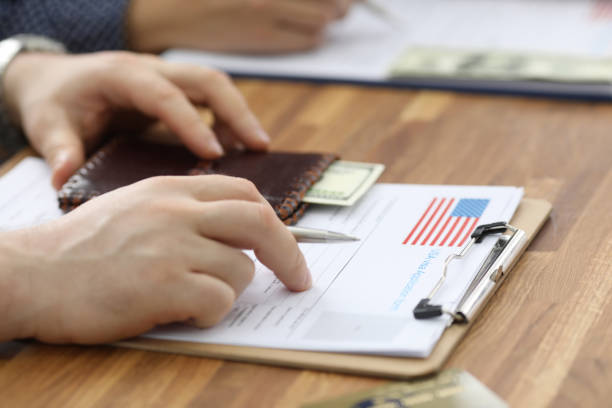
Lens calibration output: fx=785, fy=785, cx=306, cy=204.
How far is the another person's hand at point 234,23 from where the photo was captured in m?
1.35

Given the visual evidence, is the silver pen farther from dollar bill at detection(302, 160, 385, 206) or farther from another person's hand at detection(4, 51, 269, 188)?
another person's hand at detection(4, 51, 269, 188)

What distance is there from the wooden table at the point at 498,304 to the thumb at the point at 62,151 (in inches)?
10.0

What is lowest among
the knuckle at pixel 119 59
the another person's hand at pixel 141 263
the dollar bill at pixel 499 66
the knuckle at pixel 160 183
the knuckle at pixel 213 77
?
the another person's hand at pixel 141 263

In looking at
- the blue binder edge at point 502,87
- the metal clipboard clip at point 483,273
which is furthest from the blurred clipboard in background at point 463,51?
the metal clipboard clip at point 483,273

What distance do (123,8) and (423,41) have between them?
525 millimetres

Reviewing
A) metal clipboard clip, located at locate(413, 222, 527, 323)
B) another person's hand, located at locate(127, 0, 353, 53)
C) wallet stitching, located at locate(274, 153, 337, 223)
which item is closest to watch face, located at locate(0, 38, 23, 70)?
another person's hand, located at locate(127, 0, 353, 53)

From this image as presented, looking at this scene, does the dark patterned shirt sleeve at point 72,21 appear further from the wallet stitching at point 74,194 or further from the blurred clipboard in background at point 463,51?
the wallet stitching at point 74,194

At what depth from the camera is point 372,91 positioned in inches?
47.1

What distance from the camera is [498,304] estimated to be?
68 centimetres

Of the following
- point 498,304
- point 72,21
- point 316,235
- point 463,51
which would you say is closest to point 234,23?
point 72,21

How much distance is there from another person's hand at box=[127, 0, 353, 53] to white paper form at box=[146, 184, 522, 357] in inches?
22.8

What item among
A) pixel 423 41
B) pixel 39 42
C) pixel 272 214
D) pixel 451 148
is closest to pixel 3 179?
pixel 39 42

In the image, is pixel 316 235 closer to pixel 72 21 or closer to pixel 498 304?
pixel 498 304

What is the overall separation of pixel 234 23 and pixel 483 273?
804 mm
